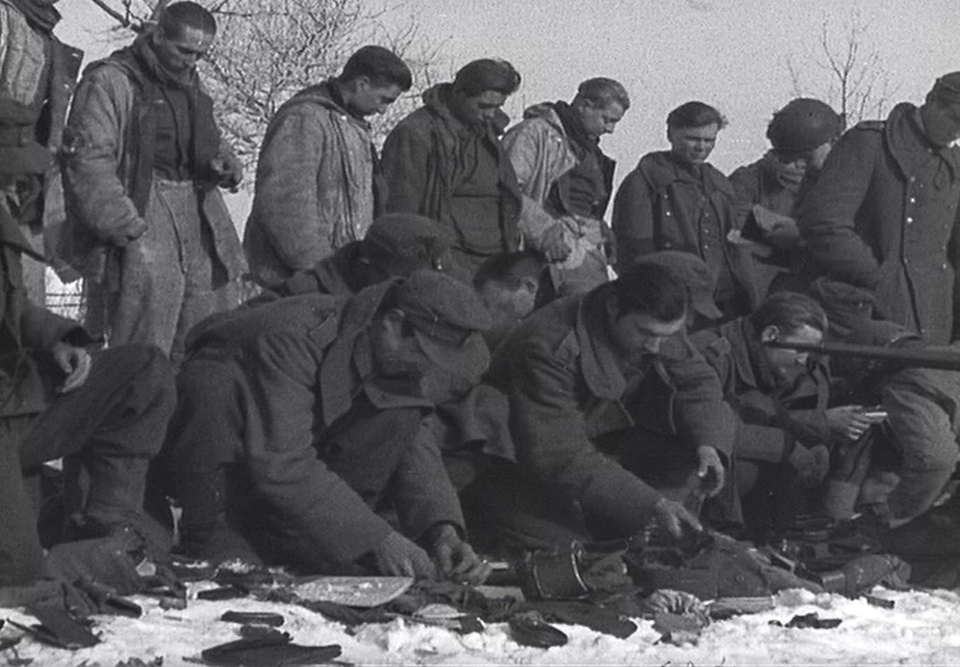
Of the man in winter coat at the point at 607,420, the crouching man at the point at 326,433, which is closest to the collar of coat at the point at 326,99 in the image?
the man in winter coat at the point at 607,420

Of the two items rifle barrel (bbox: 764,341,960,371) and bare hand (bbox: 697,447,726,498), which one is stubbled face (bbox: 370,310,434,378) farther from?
rifle barrel (bbox: 764,341,960,371)

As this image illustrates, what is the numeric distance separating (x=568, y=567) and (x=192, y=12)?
2.57 metres

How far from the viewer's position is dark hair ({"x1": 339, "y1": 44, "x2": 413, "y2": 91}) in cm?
695

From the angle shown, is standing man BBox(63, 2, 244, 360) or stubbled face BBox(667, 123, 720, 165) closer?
standing man BBox(63, 2, 244, 360)

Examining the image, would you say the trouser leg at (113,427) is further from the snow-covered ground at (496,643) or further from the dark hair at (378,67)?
the dark hair at (378,67)

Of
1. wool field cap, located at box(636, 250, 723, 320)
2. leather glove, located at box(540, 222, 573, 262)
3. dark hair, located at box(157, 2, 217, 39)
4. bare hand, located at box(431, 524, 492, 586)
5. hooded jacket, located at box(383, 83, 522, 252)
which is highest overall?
dark hair, located at box(157, 2, 217, 39)

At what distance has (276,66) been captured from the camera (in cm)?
2286

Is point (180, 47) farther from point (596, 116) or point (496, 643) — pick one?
point (496, 643)

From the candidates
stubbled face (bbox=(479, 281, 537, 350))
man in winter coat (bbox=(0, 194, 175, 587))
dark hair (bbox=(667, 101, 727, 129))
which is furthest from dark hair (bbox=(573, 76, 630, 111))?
man in winter coat (bbox=(0, 194, 175, 587))

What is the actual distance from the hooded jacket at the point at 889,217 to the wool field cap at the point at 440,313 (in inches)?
93.7

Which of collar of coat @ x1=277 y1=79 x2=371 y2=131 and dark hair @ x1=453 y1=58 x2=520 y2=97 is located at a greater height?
dark hair @ x1=453 y1=58 x2=520 y2=97

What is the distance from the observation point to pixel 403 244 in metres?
6.41

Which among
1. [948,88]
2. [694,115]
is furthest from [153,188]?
[948,88]

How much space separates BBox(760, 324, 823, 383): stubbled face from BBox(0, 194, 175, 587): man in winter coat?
2456mm
